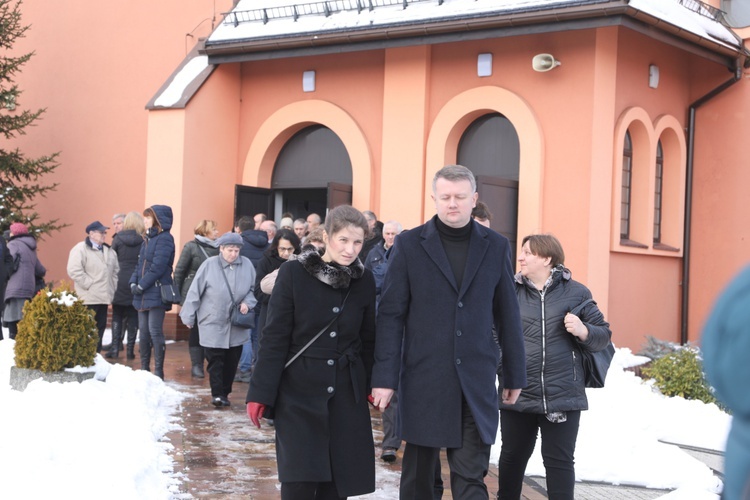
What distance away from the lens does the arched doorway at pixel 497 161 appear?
12523 millimetres

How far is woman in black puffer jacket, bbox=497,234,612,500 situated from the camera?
521 cm

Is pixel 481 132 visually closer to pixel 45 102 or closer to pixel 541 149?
pixel 541 149

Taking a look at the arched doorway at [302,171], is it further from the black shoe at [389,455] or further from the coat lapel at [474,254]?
the coat lapel at [474,254]

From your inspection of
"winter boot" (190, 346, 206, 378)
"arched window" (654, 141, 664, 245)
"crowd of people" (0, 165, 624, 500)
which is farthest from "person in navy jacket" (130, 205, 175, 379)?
"arched window" (654, 141, 664, 245)

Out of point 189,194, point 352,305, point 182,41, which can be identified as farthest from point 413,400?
point 182,41

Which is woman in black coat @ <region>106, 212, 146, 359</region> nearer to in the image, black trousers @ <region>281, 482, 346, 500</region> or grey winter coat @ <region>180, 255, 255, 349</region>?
grey winter coat @ <region>180, 255, 255, 349</region>

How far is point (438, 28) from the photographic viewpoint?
12430 millimetres

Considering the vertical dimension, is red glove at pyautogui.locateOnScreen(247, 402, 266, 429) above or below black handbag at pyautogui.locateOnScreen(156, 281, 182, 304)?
below

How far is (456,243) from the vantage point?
190 inches

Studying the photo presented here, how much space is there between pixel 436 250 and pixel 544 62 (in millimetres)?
7939

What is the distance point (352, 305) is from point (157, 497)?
5.71ft

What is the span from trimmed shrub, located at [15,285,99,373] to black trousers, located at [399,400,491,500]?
4363 mm

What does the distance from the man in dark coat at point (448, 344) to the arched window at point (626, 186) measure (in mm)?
8703

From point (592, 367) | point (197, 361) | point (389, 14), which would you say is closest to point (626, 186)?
point (389, 14)
